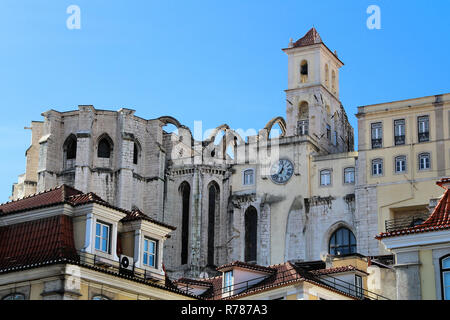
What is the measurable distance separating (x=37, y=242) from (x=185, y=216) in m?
51.7

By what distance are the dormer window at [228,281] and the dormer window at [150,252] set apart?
588 centimetres

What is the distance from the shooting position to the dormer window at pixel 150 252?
138 feet

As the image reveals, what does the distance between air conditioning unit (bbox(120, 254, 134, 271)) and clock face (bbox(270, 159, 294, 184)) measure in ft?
159

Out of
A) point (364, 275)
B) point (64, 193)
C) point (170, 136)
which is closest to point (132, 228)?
point (64, 193)

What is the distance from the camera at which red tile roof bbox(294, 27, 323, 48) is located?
95.8 metres

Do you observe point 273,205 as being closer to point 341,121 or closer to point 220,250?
point 220,250

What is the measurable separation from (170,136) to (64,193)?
175 ft

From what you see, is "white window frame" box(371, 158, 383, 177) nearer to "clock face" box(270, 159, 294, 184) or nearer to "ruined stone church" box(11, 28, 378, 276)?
"ruined stone church" box(11, 28, 378, 276)

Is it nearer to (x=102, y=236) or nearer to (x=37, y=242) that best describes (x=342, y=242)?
(x=102, y=236)

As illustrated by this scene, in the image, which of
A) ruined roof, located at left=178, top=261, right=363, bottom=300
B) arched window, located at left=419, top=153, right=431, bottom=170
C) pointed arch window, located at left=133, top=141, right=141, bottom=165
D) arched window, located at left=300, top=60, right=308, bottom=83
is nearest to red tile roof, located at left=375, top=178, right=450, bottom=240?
ruined roof, located at left=178, top=261, right=363, bottom=300

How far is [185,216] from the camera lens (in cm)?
9094

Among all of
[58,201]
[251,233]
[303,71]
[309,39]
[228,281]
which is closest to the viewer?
[58,201]

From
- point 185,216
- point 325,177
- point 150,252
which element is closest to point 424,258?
point 150,252
